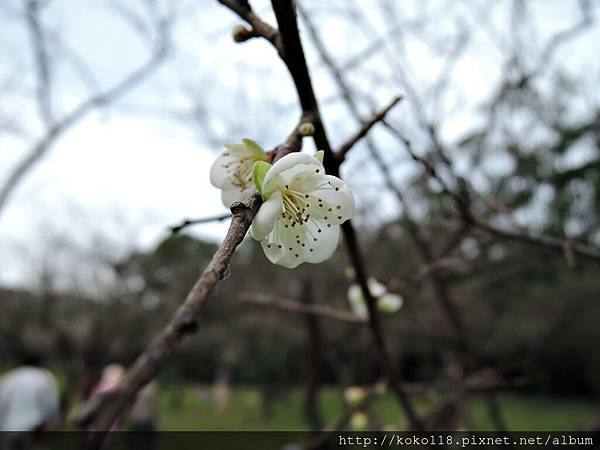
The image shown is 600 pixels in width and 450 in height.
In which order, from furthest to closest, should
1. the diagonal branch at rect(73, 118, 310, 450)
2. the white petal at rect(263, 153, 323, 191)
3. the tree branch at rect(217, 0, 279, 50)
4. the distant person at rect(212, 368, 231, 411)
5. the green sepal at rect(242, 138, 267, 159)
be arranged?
the distant person at rect(212, 368, 231, 411) → the green sepal at rect(242, 138, 267, 159) → the tree branch at rect(217, 0, 279, 50) → the white petal at rect(263, 153, 323, 191) → the diagonal branch at rect(73, 118, 310, 450)

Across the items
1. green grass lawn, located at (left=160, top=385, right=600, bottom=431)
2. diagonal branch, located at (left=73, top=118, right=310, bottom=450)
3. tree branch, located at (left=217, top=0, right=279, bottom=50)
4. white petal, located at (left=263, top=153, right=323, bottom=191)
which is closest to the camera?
diagonal branch, located at (left=73, top=118, right=310, bottom=450)

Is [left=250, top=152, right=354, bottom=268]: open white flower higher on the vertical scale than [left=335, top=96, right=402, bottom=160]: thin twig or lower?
lower

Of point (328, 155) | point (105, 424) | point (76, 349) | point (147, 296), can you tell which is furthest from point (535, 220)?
point (76, 349)

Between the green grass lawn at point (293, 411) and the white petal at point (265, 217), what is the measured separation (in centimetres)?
658

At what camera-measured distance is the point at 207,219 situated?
2.02 feet

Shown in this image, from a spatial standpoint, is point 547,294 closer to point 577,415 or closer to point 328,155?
point 577,415

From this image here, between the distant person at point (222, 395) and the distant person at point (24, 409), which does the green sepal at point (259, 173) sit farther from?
the distant person at point (222, 395)

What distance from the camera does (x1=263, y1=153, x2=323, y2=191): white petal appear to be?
59 centimetres

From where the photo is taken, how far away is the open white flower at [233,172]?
84cm

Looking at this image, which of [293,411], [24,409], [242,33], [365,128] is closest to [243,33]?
[242,33]

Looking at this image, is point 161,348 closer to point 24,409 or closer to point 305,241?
point 305,241

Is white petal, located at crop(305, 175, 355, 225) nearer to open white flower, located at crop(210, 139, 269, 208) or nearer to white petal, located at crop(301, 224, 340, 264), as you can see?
white petal, located at crop(301, 224, 340, 264)

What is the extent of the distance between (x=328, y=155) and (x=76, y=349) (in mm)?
13501

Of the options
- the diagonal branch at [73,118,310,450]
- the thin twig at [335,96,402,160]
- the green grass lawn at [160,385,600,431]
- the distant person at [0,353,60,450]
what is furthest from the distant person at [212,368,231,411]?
the diagonal branch at [73,118,310,450]
